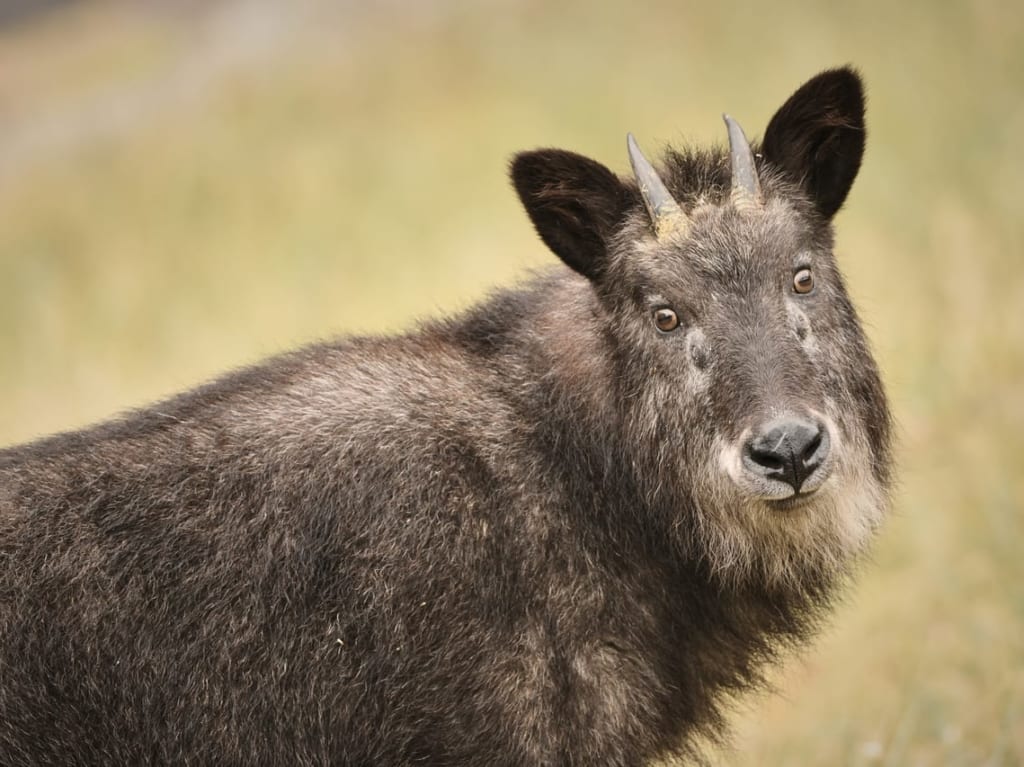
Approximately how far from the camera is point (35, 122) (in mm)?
20516

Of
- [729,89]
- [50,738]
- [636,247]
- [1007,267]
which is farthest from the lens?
[729,89]

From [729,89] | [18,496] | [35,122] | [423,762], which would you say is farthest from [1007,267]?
[35,122]

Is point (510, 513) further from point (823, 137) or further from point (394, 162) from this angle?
point (394, 162)

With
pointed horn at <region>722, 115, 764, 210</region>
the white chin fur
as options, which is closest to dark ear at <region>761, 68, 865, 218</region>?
pointed horn at <region>722, 115, 764, 210</region>

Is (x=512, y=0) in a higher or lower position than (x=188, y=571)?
higher

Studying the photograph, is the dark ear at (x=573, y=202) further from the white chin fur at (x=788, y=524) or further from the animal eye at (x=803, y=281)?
the white chin fur at (x=788, y=524)

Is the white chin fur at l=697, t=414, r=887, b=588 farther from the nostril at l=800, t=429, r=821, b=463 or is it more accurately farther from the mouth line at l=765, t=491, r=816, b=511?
the nostril at l=800, t=429, r=821, b=463

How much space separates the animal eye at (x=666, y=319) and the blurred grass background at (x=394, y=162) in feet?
24.0

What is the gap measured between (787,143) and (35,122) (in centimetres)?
1622

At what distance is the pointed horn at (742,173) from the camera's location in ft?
23.6

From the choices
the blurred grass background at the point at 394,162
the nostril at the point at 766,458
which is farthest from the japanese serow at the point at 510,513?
the blurred grass background at the point at 394,162

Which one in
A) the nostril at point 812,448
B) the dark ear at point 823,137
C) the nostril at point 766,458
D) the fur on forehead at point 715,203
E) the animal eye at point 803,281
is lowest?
the nostril at point 766,458

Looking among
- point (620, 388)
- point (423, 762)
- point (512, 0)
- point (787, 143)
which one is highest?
point (512, 0)

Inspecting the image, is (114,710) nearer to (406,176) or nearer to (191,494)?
(191,494)
